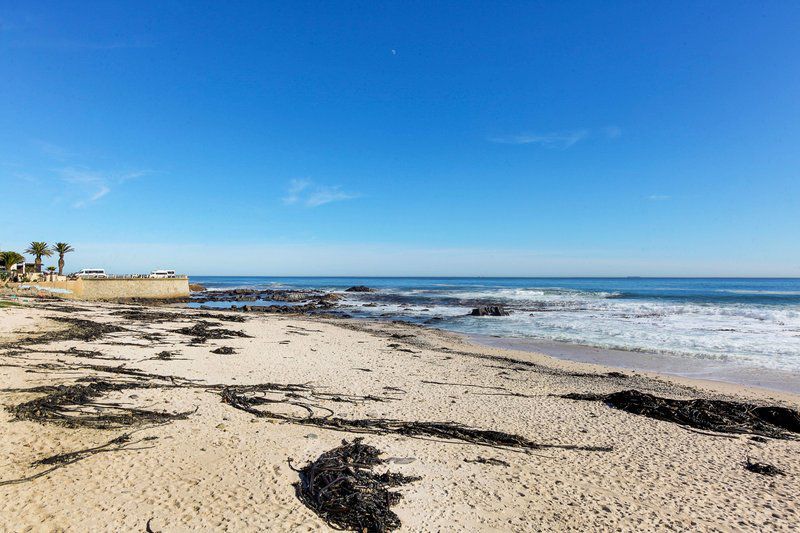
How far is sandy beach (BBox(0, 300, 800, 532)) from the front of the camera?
4668mm

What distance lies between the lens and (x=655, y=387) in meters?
11.8

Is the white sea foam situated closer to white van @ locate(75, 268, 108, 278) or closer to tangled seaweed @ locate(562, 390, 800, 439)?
tangled seaweed @ locate(562, 390, 800, 439)

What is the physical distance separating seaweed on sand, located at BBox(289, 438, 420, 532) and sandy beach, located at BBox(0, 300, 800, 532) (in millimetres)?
152

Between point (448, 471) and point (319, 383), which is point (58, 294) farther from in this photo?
point (448, 471)

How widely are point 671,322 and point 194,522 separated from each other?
32.1 meters

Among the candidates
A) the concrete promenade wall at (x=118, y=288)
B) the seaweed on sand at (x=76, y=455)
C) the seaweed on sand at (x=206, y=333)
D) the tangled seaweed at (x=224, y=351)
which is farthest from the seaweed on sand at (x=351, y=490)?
the concrete promenade wall at (x=118, y=288)

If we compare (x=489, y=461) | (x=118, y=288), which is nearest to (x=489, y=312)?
(x=489, y=461)

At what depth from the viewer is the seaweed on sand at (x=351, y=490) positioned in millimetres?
4539

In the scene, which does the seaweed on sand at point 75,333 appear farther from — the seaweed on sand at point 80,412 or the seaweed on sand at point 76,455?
the seaweed on sand at point 76,455

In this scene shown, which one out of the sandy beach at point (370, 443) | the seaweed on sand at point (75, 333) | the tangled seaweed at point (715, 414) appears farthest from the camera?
the seaweed on sand at point (75, 333)

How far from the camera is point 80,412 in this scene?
709 centimetres

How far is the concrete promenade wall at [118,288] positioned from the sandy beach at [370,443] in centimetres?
3551

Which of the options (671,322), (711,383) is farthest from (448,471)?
(671,322)

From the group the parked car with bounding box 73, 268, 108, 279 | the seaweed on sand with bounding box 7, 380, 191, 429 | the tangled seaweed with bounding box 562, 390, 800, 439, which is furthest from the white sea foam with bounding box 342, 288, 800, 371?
the parked car with bounding box 73, 268, 108, 279
